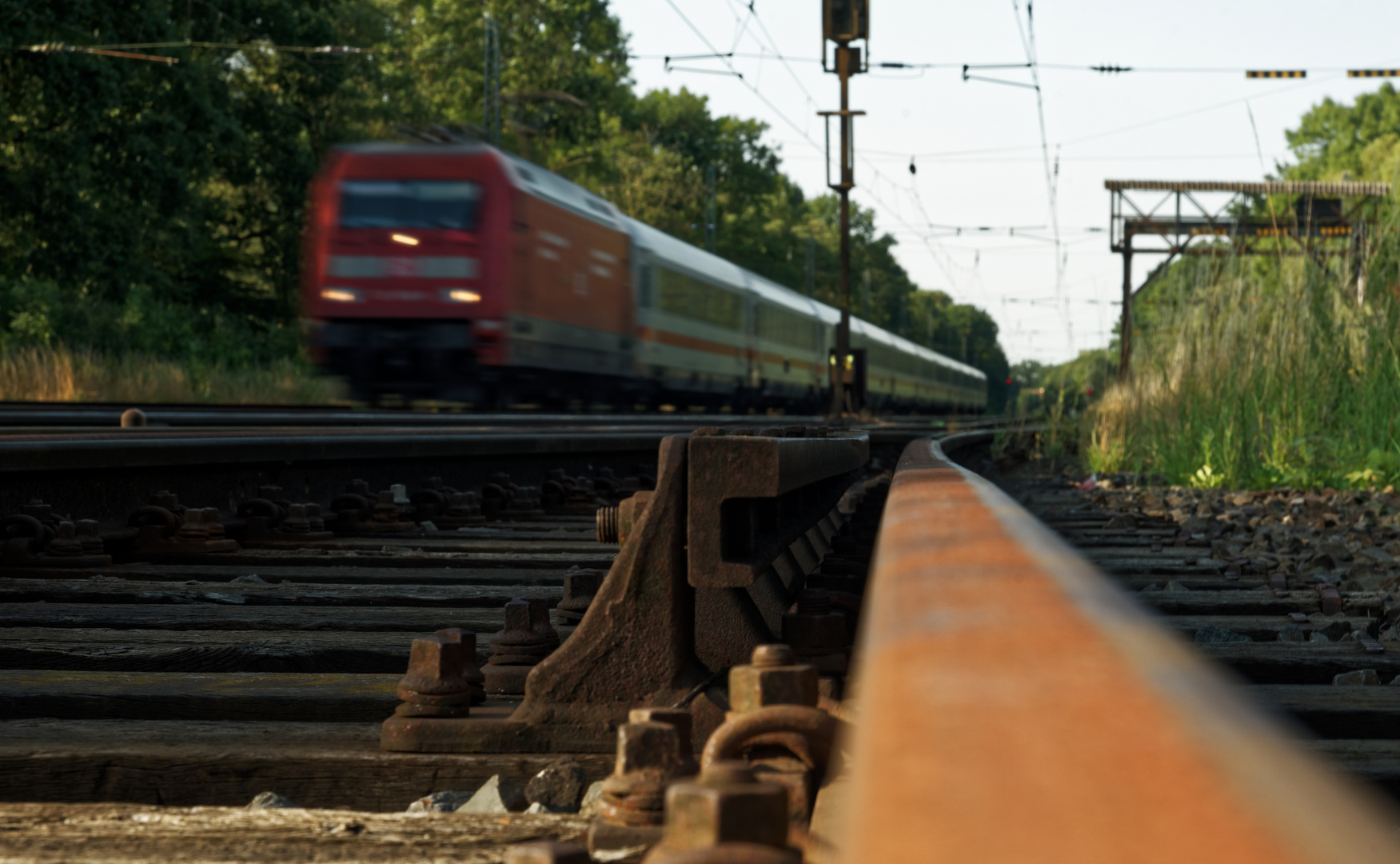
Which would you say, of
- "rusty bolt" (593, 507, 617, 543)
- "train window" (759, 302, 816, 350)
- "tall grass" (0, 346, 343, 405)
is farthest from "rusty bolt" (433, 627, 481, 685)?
"train window" (759, 302, 816, 350)

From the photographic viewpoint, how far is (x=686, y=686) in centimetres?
179

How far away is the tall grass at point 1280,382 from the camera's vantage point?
693cm

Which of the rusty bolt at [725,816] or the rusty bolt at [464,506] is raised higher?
the rusty bolt at [725,816]

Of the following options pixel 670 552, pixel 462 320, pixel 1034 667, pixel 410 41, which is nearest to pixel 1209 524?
pixel 670 552

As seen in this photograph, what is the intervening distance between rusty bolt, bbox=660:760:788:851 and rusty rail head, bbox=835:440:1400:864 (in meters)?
0.34

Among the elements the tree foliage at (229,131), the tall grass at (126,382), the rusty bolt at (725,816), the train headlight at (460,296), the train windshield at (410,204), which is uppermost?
the tree foliage at (229,131)

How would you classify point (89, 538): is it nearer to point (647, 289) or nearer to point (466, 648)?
point (466, 648)

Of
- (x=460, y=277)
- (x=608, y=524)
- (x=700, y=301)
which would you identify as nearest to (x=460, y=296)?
(x=460, y=277)

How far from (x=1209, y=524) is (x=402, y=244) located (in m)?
10.5

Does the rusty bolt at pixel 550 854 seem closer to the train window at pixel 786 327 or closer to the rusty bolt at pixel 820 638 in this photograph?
the rusty bolt at pixel 820 638

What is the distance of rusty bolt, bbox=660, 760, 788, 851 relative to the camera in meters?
0.97

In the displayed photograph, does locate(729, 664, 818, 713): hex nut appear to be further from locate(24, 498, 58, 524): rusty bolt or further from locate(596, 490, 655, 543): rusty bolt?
locate(24, 498, 58, 524): rusty bolt

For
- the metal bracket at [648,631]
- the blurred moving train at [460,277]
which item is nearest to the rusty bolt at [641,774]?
the metal bracket at [648,631]

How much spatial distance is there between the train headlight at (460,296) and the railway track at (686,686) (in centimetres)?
993
